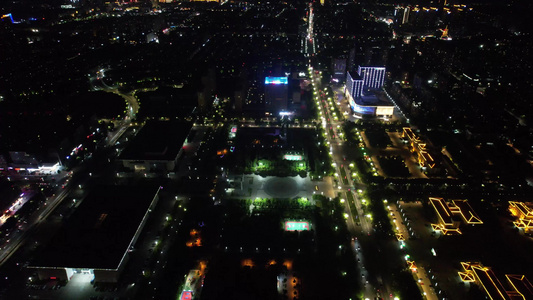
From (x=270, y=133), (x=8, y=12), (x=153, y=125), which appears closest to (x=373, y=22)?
(x=270, y=133)

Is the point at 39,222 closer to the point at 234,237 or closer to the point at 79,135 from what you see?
the point at 79,135

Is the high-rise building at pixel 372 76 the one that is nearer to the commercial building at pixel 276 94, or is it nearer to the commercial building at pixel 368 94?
the commercial building at pixel 368 94

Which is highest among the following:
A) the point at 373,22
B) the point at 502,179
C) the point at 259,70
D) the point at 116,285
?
the point at 373,22

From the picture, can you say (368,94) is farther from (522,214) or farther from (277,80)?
(522,214)

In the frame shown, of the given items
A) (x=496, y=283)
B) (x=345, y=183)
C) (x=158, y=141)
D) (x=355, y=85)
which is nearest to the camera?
(x=496, y=283)

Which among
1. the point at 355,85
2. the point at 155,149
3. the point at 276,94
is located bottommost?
the point at 155,149

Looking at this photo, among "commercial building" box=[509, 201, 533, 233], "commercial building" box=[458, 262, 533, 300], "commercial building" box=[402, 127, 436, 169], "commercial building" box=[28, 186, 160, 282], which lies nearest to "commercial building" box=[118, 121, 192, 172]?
"commercial building" box=[28, 186, 160, 282]

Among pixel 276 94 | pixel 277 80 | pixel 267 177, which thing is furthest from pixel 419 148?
pixel 277 80
